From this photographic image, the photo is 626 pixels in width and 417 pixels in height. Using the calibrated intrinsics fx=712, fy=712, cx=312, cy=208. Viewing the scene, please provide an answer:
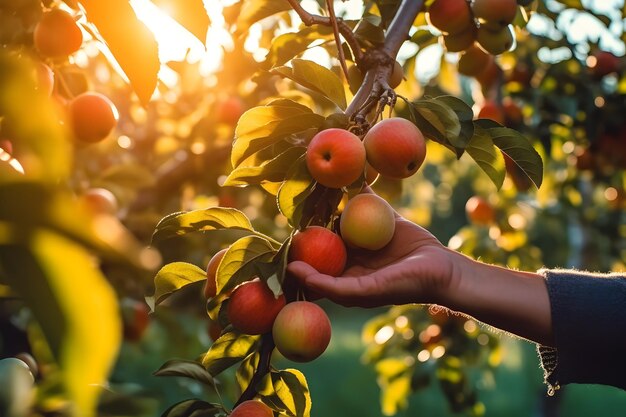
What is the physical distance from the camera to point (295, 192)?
1.19 meters

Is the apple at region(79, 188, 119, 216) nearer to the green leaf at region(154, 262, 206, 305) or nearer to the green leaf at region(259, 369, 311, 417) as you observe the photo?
the green leaf at region(154, 262, 206, 305)

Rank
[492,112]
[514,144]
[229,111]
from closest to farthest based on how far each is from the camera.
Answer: [514,144] → [229,111] → [492,112]

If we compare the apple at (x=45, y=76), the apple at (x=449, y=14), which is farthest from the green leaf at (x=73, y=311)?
the apple at (x=449, y=14)

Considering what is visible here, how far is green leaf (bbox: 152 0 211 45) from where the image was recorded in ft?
2.23

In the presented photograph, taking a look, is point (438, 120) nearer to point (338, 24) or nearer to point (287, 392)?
point (338, 24)

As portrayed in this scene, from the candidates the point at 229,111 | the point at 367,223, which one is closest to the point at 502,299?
the point at 367,223

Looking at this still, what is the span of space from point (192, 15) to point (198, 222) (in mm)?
594

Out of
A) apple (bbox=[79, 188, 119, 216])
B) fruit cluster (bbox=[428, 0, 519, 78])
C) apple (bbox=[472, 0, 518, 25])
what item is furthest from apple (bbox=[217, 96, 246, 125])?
apple (bbox=[472, 0, 518, 25])

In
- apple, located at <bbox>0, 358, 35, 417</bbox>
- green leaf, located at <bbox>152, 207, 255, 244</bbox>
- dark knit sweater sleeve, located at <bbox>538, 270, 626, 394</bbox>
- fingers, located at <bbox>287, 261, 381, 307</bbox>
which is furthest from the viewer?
dark knit sweater sleeve, located at <bbox>538, 270, 626, 394</bbox>

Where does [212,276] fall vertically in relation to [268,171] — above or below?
below

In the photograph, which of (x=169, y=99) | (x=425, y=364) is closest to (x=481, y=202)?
(x=425, y=364)

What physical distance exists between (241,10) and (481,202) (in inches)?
80.8

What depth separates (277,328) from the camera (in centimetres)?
113

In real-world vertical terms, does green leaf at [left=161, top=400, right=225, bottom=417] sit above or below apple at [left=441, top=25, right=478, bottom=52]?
below
